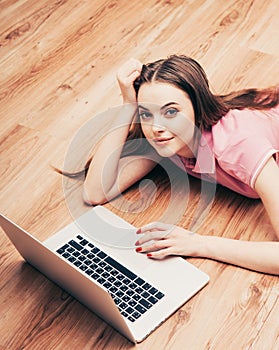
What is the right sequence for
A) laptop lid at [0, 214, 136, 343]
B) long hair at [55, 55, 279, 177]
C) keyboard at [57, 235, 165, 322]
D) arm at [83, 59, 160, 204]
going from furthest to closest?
arm at [83, 59, 160, 204] → long hair at [55, 55, 279, 177] → keyboard at [57, 235, 165, 322] → laptop lid at [0, 214, 136, 343]

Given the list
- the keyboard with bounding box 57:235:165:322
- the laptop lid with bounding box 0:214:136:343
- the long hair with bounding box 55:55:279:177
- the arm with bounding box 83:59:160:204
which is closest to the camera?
the laptop lid with bounding box 0:214:136:343

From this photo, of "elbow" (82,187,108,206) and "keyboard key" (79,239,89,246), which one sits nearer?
"keyboard key" (79,239,89,246)

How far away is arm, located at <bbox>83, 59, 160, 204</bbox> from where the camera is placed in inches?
61.2

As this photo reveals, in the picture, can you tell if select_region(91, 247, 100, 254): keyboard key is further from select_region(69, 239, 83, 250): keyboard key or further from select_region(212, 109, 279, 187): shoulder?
select_region(212, 109, 279, 187): shoulder

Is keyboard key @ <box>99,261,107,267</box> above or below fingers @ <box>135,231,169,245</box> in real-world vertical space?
above

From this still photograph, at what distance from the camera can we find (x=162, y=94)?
4.56ft

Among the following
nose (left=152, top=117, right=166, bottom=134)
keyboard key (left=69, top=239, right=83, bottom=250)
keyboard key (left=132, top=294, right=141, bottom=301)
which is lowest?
keyboard key (left=132, top=294, right=141, bottom=301)

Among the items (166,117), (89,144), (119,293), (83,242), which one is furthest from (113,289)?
(89,144)

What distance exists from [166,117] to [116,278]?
36 cm

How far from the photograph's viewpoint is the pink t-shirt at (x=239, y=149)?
4.49 ft

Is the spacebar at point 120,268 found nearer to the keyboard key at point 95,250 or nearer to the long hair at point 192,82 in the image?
the keyboard key at point 95,250

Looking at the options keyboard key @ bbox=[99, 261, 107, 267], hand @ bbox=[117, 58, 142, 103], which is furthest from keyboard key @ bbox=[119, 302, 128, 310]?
hand @ bbox=[117, 58, 142, 103]

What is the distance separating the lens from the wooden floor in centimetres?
130

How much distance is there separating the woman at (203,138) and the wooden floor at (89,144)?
0.05m
